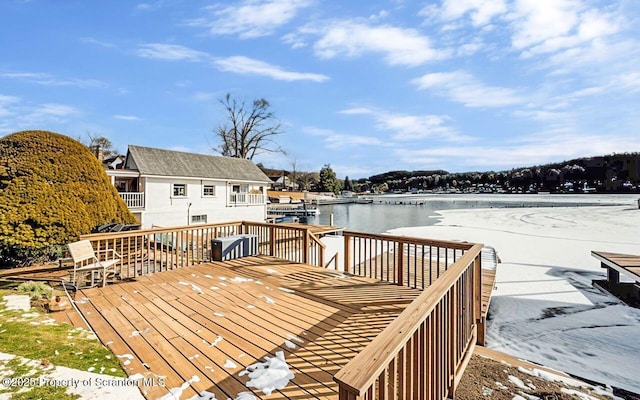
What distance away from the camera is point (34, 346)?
2.46 meters

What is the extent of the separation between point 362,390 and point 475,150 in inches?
1672

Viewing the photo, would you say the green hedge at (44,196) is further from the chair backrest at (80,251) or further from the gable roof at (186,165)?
the gable roof at (186,165)

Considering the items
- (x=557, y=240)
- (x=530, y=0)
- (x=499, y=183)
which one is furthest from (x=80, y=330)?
(x=499, y=183)

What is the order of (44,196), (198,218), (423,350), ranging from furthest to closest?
(198,218)
(44,196)
(423,350)

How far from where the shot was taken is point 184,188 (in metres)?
17.1

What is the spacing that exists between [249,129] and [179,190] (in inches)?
518

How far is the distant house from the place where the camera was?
15.2m

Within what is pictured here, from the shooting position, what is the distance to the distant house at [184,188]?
15.2 metres

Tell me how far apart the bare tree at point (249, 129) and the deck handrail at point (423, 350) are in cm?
2711

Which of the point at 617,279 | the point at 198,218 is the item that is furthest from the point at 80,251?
the point at 198,218

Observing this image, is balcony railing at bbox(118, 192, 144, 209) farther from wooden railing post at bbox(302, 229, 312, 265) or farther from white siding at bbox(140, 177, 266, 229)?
wooden railing post at bbox(302, 229, 312, 265)

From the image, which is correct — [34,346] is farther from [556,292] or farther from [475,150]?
[475,150]

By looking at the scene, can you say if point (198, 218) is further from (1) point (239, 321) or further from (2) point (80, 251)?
(1) point (239, 321)

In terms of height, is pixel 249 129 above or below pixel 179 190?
above
